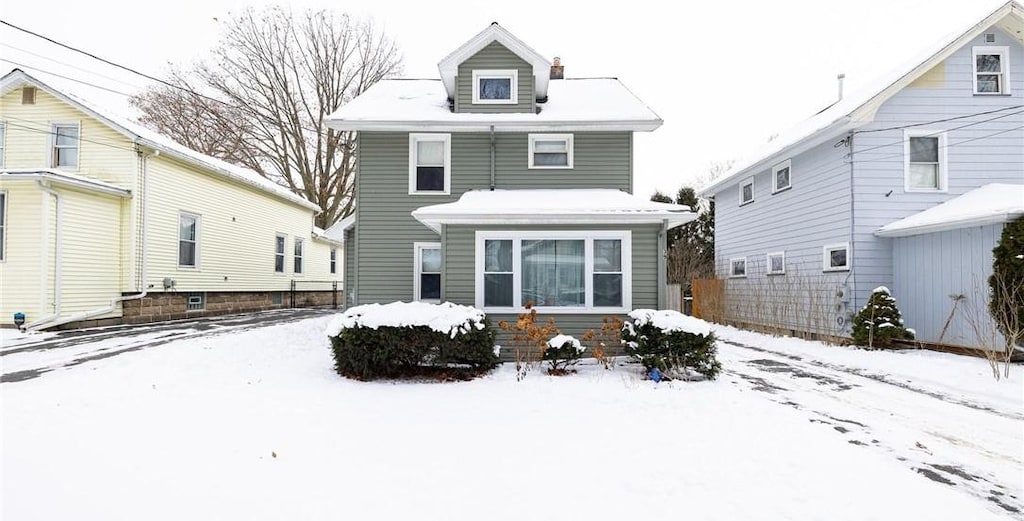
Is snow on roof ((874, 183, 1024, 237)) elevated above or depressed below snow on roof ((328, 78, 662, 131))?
below

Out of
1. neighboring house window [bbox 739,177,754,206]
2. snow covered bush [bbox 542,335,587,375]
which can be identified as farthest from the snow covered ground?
neighboring house window [bbox 739,177,754,206]

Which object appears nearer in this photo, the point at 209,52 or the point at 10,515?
the point at 10,515

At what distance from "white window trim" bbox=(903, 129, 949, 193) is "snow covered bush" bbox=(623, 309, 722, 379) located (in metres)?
7.64

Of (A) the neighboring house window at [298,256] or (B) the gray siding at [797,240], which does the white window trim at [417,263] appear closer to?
(B) the gray siding at [797,240]

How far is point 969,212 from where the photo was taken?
358 inches

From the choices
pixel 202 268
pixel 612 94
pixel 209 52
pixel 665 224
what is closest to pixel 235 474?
pixel 665 224

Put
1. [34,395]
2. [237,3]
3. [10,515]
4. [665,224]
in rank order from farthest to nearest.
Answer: [237,3] → [665,224] → [34,395] → [10,515]

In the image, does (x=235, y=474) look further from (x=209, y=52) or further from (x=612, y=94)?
(x=209, y=52)

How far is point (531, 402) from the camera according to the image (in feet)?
19.4

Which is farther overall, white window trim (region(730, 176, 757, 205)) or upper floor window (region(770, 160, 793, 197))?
white window trim (region(730, 176, 757, 205))

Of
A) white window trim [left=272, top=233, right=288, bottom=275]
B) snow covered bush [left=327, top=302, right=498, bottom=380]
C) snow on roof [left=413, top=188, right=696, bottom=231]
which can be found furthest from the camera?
white window trim [left=272, top=233, right=288, bottom=275]

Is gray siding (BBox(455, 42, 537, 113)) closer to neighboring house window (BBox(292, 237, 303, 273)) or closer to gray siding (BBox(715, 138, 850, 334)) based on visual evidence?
gray siding (BBox(715, 138, 850, 334))

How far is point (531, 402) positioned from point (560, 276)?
334cm

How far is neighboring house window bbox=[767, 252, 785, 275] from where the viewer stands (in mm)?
13622
